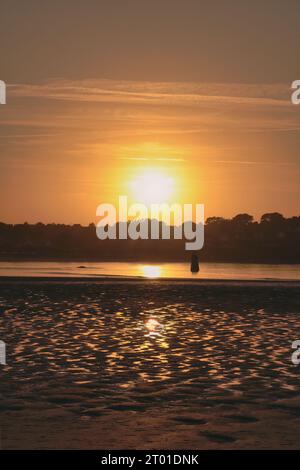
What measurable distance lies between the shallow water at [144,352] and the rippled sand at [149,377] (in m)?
0.02

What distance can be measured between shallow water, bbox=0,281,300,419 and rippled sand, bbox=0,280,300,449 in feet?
0.08

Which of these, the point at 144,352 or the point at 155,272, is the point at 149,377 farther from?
the point at 155,272

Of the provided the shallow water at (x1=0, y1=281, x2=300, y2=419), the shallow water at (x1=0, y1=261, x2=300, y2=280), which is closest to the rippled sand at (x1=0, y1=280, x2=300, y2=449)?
the shallow water at (x1=0, y1=281, x2=300, y2=419)

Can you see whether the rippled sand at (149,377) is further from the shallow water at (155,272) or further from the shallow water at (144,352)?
the shallow water at (155,272)

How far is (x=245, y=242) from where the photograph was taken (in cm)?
14250

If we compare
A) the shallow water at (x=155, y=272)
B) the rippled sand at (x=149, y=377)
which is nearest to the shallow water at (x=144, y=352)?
the rippled sand at (x=149, y=377)

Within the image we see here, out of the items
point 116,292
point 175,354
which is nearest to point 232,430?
point 175,354

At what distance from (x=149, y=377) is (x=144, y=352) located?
11.1ft

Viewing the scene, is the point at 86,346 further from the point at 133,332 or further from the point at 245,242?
the point at 245,242

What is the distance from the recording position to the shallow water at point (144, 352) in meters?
13.5

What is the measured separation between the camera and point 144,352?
18688mm

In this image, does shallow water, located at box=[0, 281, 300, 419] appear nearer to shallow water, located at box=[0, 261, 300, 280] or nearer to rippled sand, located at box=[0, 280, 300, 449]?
rippled sand, located at box=[0, 280, 300, 449]

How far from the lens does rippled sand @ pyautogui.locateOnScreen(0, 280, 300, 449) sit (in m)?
10.9
